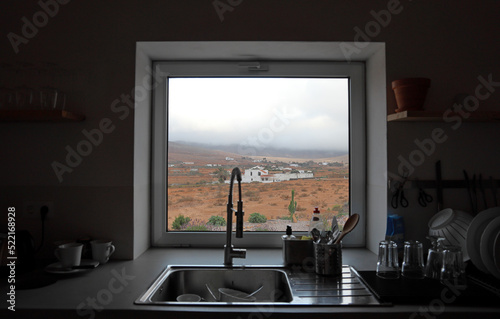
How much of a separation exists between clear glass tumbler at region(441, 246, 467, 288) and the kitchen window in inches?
25.2

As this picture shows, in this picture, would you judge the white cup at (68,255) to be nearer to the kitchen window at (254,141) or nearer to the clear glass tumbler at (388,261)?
the kitchen window at (254,141)

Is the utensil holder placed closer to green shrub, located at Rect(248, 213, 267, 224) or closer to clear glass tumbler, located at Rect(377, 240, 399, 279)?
clear glass tumbler, located at Rect(377, 240, 399, 279)

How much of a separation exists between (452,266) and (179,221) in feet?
4.27

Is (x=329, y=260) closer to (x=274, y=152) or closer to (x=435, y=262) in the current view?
(x=435, y=262)

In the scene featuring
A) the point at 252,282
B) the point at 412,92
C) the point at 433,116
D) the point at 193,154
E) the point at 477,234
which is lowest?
the point at 252,282

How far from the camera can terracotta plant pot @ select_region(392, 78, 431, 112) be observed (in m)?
1.49

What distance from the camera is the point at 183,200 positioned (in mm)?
1940

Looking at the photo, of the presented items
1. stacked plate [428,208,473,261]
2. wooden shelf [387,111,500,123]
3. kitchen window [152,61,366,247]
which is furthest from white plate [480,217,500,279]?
kitchen window [152,61,366,247]

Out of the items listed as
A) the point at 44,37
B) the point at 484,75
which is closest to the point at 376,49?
the point at 484,75

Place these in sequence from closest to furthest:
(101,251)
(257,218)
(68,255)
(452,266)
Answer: (452,266)
(68,255)
(101,251)
(257,218)

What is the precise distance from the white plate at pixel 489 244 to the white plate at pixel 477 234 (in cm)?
5

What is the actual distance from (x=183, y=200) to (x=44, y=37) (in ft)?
3.40

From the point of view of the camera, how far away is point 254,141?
194cm

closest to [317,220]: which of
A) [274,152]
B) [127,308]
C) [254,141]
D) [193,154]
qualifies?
[274,152]
